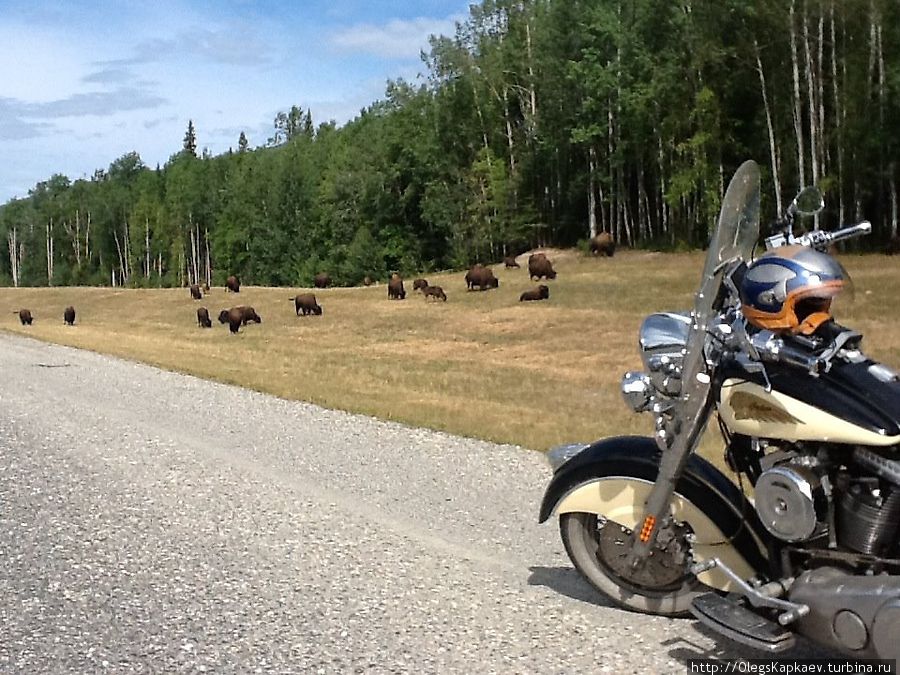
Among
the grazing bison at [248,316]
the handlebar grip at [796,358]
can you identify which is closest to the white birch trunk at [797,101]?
the grazing bison at [248,316]

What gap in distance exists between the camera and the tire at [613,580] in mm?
4348

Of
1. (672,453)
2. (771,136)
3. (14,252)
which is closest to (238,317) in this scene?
(771,136)

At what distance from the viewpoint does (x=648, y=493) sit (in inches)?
168

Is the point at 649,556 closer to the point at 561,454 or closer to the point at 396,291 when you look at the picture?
the point at 561,454

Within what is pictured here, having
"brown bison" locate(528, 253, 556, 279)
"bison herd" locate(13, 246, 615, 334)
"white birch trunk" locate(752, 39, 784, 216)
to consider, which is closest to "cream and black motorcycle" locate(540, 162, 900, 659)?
"bison herd" locate(13, 246, 615, 334)

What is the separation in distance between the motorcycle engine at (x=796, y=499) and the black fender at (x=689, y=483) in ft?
Answer: 1.05

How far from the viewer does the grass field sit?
40.7ft

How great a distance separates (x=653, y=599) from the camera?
4422 millimetres

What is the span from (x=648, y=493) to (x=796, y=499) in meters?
0.82

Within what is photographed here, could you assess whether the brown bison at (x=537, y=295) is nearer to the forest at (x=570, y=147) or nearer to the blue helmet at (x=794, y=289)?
the forest at (x=570, y=147)

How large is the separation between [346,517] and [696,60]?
4523 centimetres

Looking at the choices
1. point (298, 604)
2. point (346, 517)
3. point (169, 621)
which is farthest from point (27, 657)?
point (346, 517)

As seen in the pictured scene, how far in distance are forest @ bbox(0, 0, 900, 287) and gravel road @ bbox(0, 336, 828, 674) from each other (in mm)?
36018

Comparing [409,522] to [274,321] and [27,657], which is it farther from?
[274,321]
